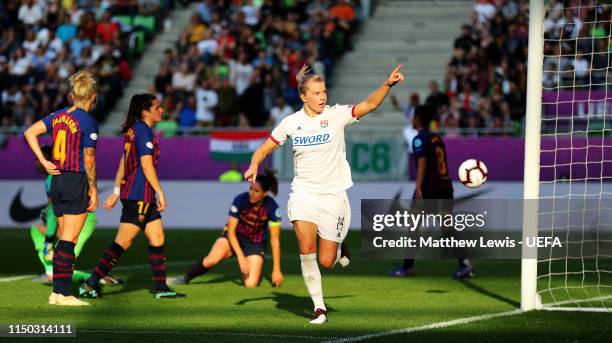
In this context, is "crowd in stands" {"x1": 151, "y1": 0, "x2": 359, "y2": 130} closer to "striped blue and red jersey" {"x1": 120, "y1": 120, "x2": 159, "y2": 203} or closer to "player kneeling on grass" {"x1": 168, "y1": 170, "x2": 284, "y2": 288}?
"player kneeling on grass" {"x1": 168, "y1": 170, "x2": 284, "y2": 288}

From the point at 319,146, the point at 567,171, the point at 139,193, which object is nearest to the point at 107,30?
the point at 567,171

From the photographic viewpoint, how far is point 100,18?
30.3 metres

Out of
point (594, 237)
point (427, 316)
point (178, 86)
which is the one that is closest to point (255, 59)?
point (178, 86)

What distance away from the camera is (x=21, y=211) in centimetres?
2325

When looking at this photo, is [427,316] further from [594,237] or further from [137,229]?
[594,237]

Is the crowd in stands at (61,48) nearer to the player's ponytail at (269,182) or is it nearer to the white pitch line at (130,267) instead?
the white pitch line at (130,267)

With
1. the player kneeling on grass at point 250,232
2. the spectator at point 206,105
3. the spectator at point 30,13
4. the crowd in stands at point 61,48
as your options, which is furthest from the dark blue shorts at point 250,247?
the spectator at point 30,13

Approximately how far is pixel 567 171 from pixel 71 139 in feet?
41.5

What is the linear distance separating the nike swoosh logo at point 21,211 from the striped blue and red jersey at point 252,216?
9.70m

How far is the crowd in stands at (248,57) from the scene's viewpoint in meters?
25.7

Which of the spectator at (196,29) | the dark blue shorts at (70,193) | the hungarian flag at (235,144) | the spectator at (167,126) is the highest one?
the spectator at (196,29)

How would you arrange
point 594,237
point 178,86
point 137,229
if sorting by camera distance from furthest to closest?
point 178,86
point 594,237
point 137,229

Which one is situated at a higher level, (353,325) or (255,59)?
(255,59)

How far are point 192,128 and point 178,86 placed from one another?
2341mm
